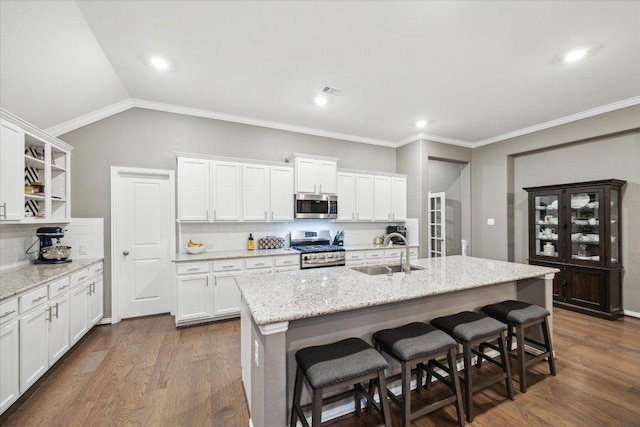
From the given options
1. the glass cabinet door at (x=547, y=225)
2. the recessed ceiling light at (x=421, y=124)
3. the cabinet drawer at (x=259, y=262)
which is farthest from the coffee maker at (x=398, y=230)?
the cabinet drawer at (x=259, y=262)

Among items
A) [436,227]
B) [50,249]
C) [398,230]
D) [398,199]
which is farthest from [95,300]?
[436,227]

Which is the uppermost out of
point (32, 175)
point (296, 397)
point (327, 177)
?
point (327, 177)

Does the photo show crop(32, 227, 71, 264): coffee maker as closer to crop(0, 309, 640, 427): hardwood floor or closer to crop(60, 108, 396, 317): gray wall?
crop(60, 108, 396, 317): gray wall

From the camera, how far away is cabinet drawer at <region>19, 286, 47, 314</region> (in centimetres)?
204

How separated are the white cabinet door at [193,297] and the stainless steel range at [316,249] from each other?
134 cm

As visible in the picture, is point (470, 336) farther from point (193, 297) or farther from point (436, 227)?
point (436, 227)

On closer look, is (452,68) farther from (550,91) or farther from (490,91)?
(550,91)

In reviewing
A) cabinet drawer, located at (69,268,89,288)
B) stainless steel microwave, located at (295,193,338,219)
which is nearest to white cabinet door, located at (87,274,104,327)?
cabinet drawer, located at (69,268,89,288)

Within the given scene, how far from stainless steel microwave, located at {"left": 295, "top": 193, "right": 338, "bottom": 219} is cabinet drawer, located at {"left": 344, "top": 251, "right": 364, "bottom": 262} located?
66 centimetres

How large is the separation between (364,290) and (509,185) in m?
4.66

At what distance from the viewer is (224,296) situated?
11.9 feet

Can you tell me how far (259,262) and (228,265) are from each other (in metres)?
0.41

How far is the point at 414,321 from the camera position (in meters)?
2.22

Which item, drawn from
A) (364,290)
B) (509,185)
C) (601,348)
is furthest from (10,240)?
(509,185)
